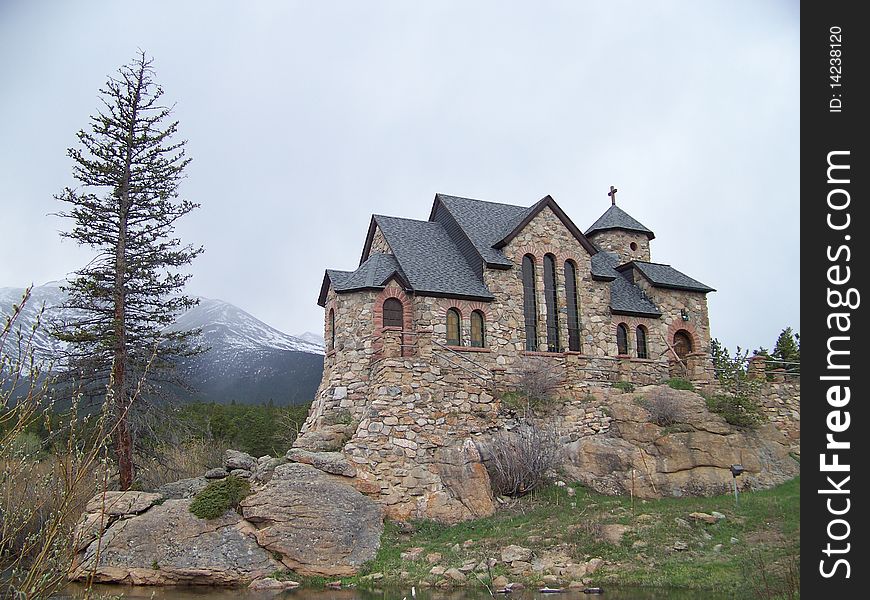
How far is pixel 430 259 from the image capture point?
2733 centimetres

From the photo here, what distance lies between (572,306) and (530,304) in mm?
1995

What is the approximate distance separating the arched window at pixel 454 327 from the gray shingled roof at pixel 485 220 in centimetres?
246

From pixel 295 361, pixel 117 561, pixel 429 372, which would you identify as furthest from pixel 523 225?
pixel 295 361

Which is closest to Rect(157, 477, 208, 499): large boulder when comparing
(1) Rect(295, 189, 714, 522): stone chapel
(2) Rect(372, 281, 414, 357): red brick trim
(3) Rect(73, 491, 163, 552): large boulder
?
(3) Rect(73, 491, 163, 552): large boulder

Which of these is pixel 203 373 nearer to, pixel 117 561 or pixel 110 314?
pixel 110 314

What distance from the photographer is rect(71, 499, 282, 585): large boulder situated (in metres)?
16.7

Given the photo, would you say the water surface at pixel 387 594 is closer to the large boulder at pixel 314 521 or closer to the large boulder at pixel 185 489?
the large boulder at pixel 314 521

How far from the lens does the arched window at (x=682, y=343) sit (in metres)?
31.0

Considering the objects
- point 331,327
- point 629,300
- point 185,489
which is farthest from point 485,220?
point 185,489

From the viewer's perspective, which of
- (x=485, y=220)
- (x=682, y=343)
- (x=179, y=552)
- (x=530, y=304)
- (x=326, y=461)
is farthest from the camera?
(x=682, y=343)

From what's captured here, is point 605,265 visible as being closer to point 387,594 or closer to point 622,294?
point 622,294

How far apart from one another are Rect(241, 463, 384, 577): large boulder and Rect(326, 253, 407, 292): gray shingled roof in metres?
7.78

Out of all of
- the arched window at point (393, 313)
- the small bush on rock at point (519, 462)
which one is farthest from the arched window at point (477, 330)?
the small bush on rock at point (519, 462)
